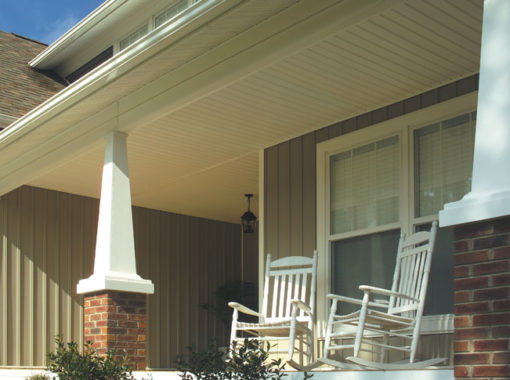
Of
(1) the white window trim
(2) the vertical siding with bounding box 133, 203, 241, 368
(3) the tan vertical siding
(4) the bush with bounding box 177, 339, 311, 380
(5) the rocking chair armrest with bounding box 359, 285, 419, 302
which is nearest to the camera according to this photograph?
(4) the bush with bounding box 177, 339, 311, 380

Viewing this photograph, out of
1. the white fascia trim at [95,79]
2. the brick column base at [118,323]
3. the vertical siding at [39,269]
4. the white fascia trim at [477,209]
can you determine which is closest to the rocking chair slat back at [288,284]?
the brick column base at [118,323]

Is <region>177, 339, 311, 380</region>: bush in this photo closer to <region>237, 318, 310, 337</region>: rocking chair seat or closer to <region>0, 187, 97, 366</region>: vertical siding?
<region>237, 318, 310, 337</region>: rocking chair seat

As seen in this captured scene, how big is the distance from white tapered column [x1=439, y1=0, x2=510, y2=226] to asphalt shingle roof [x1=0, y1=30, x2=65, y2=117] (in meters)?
5.68

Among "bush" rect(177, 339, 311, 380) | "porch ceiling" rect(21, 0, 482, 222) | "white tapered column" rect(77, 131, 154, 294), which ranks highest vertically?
"porch ceiling" rect(21, 0, 482, 222)

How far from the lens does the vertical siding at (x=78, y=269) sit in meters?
7.39

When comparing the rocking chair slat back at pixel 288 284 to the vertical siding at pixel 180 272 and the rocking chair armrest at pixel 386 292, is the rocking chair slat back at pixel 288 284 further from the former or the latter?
the vertical siding at pixel 180 272

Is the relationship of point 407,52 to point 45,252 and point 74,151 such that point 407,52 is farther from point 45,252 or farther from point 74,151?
point 45,252

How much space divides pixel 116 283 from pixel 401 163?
2.19m

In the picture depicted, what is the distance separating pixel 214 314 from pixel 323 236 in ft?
10.8

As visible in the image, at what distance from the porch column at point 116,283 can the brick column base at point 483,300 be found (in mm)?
2901

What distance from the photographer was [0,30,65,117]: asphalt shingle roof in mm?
8016

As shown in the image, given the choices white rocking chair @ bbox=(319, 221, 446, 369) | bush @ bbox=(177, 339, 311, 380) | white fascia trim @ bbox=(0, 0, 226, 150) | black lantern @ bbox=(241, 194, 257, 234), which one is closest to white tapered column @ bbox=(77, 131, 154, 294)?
white fascia trim @ bbox=(0, 0, 226, 150)

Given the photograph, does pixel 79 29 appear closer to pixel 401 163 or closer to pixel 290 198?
pixel 290 198

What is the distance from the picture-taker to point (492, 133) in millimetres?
3006
